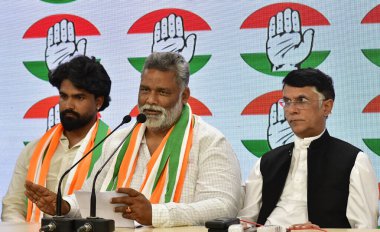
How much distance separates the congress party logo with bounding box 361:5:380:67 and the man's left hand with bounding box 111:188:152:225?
2047 millimetres

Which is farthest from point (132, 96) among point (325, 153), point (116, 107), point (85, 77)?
point (325, 153)

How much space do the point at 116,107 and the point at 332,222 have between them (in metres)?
1.83

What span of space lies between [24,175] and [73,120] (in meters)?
0.48

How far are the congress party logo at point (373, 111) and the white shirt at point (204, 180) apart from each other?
110 cm

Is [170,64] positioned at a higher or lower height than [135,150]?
higher

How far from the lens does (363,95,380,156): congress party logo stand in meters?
4.80

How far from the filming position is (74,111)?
4.79 meters

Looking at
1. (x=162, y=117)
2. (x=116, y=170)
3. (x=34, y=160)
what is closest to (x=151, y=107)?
(x=162, y=117)

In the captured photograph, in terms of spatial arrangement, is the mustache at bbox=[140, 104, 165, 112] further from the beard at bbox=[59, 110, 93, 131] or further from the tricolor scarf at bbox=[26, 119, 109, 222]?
the beard at bbox=[59, 110, 93, 131]

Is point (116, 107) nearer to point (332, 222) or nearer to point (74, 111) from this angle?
point (74, 111)

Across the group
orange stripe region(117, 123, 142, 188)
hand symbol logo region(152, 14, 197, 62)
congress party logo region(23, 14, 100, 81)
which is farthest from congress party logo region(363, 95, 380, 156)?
congress party logo region(23, 14, 100, 81)

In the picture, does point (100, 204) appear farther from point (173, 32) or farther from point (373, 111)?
point (373, 111)

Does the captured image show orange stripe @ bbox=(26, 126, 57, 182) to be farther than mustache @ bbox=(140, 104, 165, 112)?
Yes

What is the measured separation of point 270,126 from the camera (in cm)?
494
